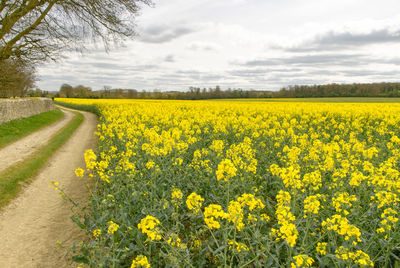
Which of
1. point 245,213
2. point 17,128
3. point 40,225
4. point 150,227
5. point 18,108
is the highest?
point 18,108

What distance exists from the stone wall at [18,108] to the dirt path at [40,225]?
39.8 ft

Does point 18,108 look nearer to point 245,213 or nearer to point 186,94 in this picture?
point 245,213

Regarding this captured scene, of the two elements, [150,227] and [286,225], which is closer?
[286,225]

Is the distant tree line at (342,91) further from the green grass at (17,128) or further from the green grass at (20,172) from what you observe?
Answer: the green grass at (20,172)

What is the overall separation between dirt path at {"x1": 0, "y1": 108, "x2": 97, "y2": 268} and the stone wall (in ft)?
39.8

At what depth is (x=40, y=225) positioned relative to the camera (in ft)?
19.4

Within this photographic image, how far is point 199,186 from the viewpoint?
5879 mm

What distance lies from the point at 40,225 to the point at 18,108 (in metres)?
19.0

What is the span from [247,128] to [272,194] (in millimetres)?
6381

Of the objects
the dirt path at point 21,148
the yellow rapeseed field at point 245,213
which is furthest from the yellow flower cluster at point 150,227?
the dirt path at point 21,148

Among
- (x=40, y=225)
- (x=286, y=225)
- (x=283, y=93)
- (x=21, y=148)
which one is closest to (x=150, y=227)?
(x=286, y=225)

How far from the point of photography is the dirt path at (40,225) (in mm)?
4809

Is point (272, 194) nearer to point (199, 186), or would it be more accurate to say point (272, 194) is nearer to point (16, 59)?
point (199, 186)

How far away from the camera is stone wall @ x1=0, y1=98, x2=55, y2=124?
60.0ft
